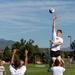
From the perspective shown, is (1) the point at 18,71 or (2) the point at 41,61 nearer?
(1) the point at 18,71

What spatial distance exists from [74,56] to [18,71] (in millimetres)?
85033

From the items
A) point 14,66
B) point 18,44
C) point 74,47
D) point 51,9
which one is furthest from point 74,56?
point 14,66

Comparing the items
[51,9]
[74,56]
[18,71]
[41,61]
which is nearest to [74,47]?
[74,56]

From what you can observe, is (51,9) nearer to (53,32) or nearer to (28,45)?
(53,32)

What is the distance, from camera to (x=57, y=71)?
53.7ft

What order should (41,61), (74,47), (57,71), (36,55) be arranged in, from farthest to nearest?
(74,47), (41,61), (36,55), (57,71)

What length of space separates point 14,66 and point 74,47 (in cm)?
9695

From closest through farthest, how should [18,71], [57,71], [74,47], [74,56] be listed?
[18,71]
[57,71]
[74,56]
[74,47]

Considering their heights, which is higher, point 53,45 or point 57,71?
point 53,45

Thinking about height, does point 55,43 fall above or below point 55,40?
below

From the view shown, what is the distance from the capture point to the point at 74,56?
9912cm

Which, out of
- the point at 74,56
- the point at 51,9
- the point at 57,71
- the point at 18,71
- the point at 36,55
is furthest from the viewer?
the point at 74,56

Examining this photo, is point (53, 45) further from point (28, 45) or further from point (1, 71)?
point (28, 45)

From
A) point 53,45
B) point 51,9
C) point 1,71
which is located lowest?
point 1,71
